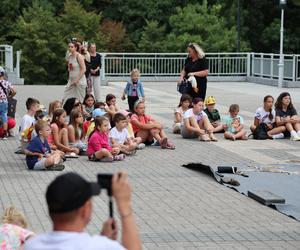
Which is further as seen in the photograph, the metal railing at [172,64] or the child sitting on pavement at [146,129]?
the metal railing at [172,64]

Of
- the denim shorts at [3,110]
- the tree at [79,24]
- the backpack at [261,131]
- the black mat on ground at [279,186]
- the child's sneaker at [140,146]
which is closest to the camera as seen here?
the black mat on ground at [279,186]

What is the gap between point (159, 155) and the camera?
579 inches

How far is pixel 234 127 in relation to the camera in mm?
Result: 17422

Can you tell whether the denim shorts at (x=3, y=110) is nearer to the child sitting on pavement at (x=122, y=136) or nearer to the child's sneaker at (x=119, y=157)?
the child sitting on pavement at (x=122, y=136)

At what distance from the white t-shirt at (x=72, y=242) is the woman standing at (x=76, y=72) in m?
15.3

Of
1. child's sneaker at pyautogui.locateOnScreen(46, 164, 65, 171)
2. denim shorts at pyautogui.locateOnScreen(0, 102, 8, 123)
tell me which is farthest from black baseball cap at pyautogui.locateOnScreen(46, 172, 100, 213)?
denim shorts at pyautogui.locateOnScreen(0, 102, 8, 123)

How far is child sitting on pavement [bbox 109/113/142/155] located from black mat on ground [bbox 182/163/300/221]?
1378 mm

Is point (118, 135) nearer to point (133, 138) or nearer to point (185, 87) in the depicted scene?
point (133, 138)

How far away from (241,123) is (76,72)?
159 inches

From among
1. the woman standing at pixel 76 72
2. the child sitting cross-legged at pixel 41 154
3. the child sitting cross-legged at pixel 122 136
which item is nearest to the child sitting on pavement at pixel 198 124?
the child sitting cross-legged at pixel 122 136

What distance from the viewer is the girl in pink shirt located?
13.5 metres

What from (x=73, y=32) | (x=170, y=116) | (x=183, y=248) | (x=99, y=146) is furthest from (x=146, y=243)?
(x=73, y=32)

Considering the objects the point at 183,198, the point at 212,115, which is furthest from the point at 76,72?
the point at 183,198

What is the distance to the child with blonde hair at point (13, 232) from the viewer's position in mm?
5719
